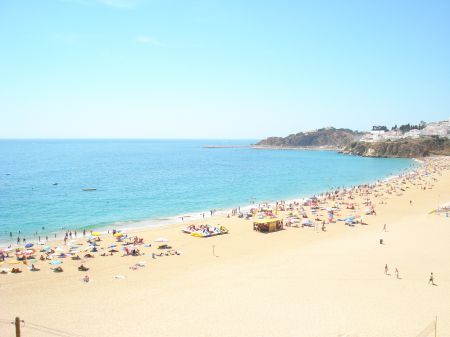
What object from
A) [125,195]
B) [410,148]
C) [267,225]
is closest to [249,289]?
[267,225]

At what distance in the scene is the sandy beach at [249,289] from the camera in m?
13.6

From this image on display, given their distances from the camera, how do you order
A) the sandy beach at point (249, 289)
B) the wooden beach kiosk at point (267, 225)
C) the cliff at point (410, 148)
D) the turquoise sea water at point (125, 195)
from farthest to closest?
the cliff at point (410, 148) → the turquoise sea water at point (125, 195) → the wooden beach kiosk at point (267, 225) → the sandy beach at point (249, 289)

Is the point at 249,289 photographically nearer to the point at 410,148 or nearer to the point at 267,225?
the point at 267,225

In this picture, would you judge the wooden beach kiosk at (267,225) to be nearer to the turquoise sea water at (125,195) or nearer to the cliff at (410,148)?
the turquoise sea water at (125,195)

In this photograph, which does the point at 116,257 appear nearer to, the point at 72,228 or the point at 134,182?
the point at 72,228

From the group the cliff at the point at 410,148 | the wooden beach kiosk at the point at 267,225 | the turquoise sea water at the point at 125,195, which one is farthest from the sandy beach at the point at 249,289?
the cliff at the point at 410,148

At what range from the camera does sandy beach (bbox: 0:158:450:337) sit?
1362 centimetres

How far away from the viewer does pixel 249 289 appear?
56.3 ft

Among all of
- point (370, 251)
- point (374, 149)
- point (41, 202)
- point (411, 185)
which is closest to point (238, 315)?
point (370, 251)

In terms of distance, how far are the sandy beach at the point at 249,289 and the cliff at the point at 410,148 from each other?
98.6 meters

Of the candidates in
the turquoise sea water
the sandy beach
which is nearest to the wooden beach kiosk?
the sandy beach

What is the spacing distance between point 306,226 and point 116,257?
54.3ft

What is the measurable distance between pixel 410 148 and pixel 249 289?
118229 mm

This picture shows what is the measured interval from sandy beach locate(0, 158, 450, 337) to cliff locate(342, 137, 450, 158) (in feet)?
324
